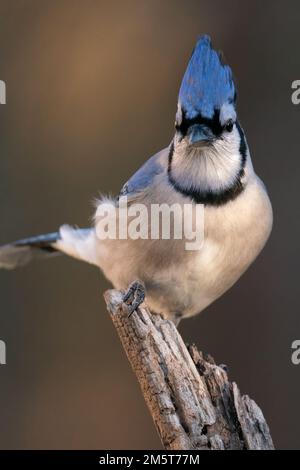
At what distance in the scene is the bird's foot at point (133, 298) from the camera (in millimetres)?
1490

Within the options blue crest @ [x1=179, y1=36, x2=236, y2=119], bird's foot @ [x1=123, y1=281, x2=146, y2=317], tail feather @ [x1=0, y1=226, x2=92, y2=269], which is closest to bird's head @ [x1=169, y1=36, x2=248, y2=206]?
blue crest @ [x1=179, y1=36, x2=236, y2=119]

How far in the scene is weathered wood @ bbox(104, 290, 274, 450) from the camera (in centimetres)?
135

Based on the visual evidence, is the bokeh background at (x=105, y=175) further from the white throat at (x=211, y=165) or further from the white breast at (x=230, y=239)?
the white throat at (x=211, y=165)

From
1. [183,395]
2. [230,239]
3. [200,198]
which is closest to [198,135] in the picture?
[200,198]

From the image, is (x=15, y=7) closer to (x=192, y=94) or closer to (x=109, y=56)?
(x=109, y=56)

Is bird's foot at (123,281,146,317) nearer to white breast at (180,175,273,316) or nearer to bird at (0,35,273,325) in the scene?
bird at (0,35,273,325)

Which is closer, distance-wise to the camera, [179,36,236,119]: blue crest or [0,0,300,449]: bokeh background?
[179,36,236,119]: blue crest

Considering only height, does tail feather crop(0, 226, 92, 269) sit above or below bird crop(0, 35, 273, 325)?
above

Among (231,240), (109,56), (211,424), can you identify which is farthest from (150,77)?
(211,424)

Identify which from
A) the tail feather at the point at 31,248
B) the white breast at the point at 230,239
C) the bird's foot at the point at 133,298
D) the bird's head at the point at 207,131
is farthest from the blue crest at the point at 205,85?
the tail feather at the point at 31,248

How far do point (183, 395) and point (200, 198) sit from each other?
0.48m

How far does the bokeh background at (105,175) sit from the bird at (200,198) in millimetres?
610

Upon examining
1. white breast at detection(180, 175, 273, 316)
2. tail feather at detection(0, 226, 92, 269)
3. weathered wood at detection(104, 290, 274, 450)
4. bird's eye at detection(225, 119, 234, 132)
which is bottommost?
weathered wood at detection(104, 290, 274, 450)

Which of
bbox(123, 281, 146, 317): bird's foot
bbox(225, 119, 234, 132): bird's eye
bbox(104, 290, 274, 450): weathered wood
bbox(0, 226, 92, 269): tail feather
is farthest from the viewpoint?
bbox(0, 226, 92, 269): tail feather
